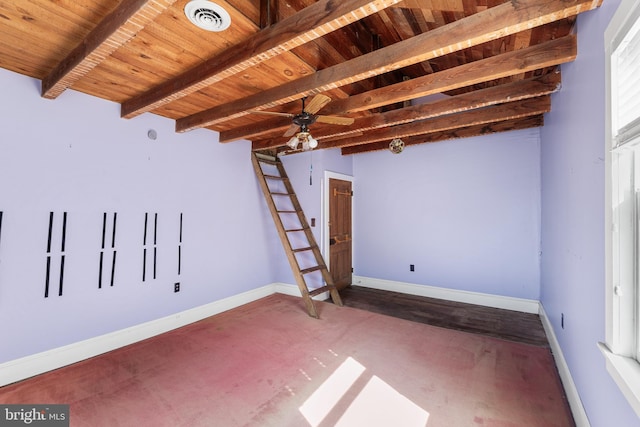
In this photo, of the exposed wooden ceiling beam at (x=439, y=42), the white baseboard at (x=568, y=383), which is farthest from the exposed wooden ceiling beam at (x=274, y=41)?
the white baseboard at (x=568, y=383)

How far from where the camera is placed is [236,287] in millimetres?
4148

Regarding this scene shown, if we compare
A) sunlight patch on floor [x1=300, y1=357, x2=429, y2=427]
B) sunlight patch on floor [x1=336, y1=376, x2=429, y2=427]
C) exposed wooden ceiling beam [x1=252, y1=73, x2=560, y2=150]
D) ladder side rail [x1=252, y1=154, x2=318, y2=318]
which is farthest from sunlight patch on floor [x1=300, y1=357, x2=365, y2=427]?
exposed wooden ceiling beam [x1=252, y1=73, x2=560, y2=150]

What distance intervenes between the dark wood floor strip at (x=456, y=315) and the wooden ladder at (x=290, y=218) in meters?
0.65

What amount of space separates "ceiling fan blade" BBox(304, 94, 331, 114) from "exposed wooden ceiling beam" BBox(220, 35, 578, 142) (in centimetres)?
46

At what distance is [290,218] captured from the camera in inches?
190

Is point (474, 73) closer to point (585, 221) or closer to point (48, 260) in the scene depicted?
point (585, 221)

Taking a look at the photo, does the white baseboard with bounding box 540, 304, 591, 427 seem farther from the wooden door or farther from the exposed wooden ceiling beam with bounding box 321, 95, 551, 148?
the wooden door

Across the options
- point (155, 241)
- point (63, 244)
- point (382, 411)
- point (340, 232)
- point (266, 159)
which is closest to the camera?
point (382, 411)

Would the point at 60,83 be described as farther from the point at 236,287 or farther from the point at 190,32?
the point at 236,287

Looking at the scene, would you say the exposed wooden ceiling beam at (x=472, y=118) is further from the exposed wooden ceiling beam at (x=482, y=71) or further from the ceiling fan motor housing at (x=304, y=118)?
the ceiling fan motor housing at (x=304, y=118)

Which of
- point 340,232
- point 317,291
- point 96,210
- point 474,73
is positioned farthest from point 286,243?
point 474,73

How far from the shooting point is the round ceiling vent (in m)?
1.59

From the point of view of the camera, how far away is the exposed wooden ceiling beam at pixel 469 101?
2.39 m

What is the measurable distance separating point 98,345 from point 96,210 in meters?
1.36
